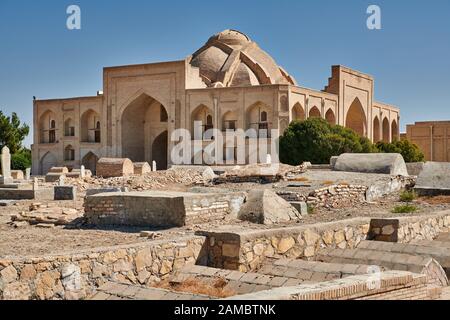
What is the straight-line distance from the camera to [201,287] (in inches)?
228

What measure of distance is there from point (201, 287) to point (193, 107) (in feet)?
106

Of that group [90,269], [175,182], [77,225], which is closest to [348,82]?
[175,182]

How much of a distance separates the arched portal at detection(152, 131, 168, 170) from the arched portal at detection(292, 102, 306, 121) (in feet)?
32.7

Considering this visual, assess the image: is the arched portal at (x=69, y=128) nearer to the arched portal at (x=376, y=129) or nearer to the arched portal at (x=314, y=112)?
the arched portal at (x=314, y=112)

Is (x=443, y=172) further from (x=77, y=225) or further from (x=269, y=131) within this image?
(x=269, y=131)

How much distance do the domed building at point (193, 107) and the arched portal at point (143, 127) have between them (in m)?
0.07

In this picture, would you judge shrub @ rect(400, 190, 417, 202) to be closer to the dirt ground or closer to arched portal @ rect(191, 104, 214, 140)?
the dirt ground

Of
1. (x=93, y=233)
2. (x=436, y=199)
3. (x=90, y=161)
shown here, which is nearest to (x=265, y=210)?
(x=93, y=233)

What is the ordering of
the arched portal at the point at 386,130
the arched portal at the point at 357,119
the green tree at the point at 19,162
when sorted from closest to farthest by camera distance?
the arched portal at the point at 357,119, the green tree at the point at 19,162, the arched portal at the point at 386,130

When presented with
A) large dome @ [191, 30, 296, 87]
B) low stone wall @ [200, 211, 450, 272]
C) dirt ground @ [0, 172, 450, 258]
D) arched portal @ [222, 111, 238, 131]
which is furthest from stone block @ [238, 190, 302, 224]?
large dome @ [191, 30, 296, 87]

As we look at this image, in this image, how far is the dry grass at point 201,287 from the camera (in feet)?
18.2

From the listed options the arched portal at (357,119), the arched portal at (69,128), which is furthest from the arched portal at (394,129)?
the arched portal at (69,128)

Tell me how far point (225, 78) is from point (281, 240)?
3502cm
